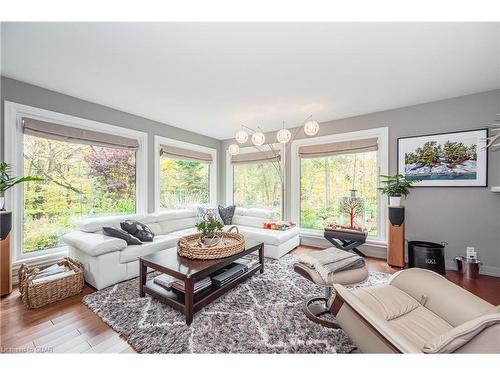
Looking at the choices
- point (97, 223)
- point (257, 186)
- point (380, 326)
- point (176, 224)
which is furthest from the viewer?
point (257, 186)

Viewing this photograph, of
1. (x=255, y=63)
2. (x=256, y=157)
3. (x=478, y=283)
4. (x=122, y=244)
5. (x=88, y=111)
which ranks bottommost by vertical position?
(x=478, y=283)

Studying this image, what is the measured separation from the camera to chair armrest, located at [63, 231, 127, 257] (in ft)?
7.64

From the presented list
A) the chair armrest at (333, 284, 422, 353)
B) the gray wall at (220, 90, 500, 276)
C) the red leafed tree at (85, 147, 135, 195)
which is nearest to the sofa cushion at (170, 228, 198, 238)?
the red leafed tree at (85, 147, 135, 195)

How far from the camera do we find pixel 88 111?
3129mm

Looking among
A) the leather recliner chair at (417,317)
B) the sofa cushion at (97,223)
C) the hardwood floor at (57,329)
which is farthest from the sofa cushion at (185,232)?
the leather recliner chair at (417,317)

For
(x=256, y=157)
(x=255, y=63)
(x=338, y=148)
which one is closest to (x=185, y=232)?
(x=256, y=157)

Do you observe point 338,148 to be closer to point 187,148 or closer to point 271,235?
point 271,235

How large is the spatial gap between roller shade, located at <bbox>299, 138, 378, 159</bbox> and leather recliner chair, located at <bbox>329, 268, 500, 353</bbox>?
2.47 meters

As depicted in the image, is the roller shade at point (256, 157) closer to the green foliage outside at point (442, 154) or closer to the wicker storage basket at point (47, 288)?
the green foliage outside at point (442, 154)

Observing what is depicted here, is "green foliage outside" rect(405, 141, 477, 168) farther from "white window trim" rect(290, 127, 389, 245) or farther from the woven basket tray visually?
the woven basket tray

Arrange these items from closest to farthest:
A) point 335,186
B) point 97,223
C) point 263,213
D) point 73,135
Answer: point 97,223 → point 73,135 → point 335,186 → point 263,213

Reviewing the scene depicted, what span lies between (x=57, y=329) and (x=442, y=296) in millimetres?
2972
